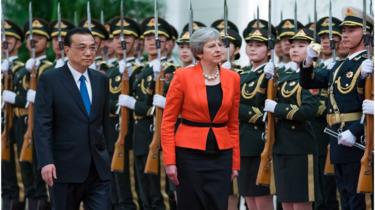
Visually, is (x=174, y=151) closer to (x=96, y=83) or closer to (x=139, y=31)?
(x=96, y=83)

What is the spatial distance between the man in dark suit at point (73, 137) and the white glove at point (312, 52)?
1.72 m

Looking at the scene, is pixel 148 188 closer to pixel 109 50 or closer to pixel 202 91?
pixel 109 50

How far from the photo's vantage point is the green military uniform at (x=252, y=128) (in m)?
11.4

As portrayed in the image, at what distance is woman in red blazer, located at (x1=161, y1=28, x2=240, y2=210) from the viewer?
927 cm

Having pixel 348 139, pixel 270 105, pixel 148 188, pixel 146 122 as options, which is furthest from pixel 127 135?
pixel 348 139

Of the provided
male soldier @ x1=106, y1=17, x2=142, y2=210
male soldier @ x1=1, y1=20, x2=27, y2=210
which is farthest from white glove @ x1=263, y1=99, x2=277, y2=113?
male soldier @ x1=1, y1=20, x2=27, y2=210

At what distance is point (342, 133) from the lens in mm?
10047

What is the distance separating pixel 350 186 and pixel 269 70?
1536 mm

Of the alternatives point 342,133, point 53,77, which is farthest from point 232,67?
point 53,77

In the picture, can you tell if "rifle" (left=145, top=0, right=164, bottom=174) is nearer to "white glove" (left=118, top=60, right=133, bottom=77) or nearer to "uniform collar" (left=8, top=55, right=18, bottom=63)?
"white glove" (left=118, top=60, right=133, bottom=77)

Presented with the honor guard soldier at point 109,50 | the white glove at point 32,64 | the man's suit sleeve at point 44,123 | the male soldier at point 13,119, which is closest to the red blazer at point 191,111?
the man's suit sleeve at point 44,123

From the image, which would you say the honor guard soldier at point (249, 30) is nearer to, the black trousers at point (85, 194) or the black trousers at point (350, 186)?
the black trousers at point (350, 186)

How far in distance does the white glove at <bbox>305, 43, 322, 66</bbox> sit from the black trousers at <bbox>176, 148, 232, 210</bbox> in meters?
1.32

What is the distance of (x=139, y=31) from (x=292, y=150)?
11.2 ft
